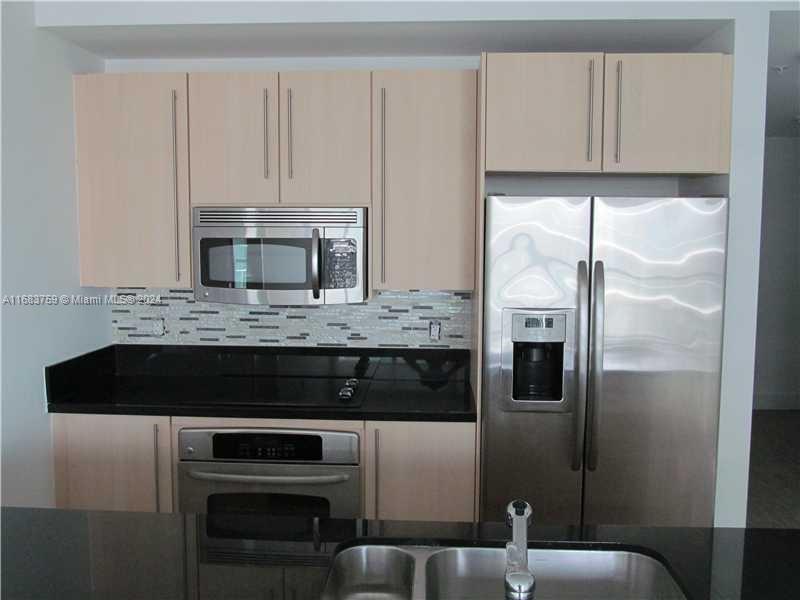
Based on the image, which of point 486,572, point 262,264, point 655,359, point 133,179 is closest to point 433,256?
point 262,264

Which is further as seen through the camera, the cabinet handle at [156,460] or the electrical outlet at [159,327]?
the electrical outlet at [159,327]

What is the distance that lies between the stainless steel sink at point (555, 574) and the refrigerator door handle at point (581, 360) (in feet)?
3.80

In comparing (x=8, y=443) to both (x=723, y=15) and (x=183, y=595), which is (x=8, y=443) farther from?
(x=723, y=15)

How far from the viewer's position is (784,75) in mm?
3842

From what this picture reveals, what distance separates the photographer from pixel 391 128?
2836mm

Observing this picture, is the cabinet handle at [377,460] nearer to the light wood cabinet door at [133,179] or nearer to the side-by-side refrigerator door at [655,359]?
the side-by-side refrigerator door at [655,359]

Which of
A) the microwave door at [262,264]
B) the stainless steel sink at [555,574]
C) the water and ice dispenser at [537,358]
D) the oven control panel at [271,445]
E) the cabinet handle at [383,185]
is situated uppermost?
the cabinet handle at [383,185]

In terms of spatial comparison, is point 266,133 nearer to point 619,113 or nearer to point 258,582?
point 619,113

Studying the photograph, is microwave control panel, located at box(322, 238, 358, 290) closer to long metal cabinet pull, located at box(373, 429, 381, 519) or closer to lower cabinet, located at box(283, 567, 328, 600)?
long metal cabinet pull, located at box(373, 429, 381, 519)

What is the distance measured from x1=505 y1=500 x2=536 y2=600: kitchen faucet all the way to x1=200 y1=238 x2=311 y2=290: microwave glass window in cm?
180

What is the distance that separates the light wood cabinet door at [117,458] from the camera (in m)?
2.76

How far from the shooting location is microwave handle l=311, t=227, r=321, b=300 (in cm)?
281

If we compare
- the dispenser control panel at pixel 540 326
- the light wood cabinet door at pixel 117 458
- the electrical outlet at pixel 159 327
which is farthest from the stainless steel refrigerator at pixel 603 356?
the electrical outlet at pixel 159 327

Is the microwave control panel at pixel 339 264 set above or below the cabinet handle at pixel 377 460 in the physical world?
above
